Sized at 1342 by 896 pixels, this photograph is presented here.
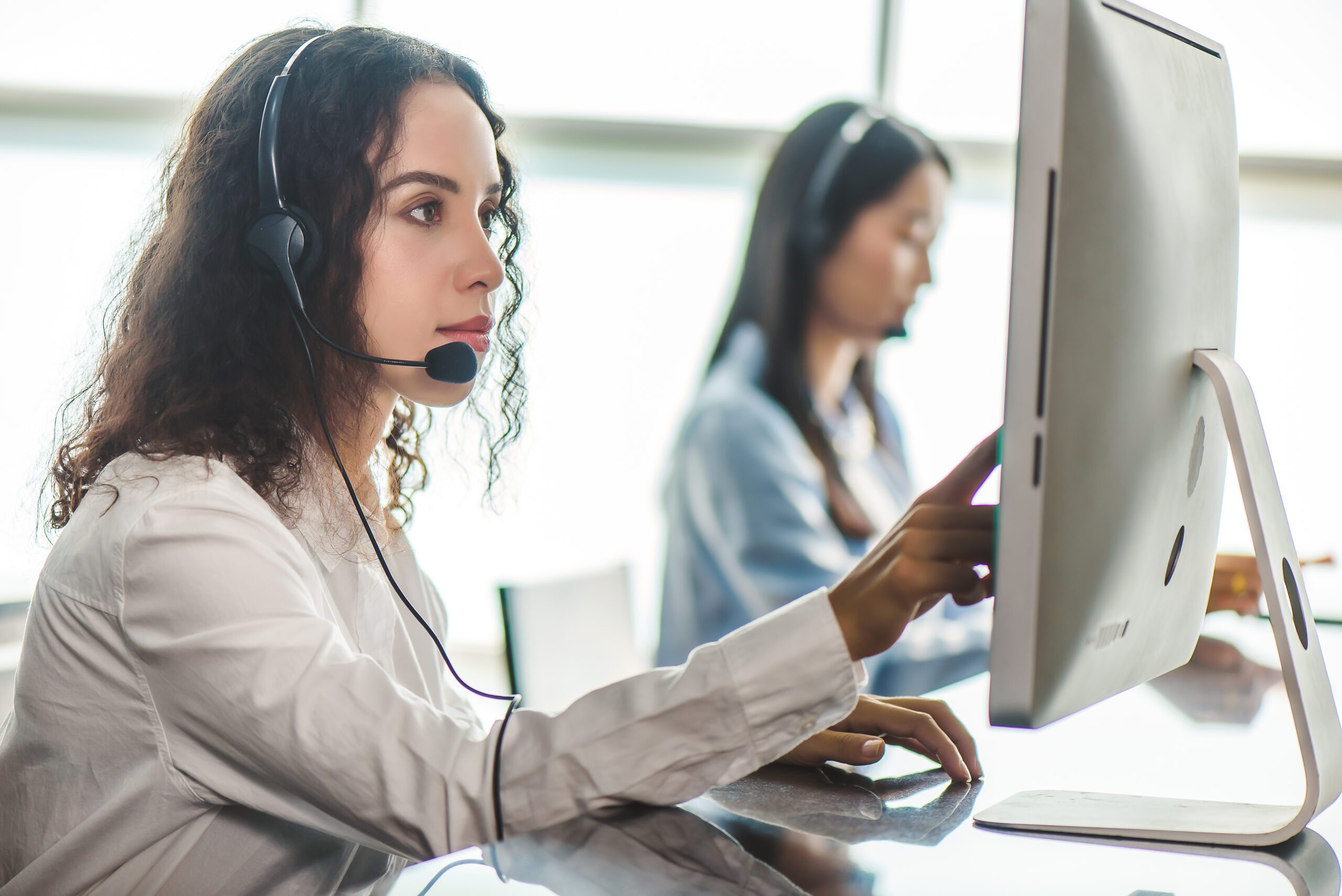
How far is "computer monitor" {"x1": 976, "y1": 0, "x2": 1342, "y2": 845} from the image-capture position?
547mm

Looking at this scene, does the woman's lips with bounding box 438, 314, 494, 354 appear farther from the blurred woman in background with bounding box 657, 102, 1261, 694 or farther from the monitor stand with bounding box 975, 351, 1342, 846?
the blurred woman in background with bounding box 657, 102, 1261, 694

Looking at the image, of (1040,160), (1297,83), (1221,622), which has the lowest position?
(1221,622)

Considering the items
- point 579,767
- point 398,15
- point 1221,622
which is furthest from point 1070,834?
point 398,15

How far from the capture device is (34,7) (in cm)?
273

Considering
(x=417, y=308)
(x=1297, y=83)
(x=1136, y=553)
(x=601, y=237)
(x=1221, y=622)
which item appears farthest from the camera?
(x=601, y=237)

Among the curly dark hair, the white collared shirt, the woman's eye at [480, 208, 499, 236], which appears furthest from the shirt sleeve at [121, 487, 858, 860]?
the woman's eye at [480, 208, 499, 236]

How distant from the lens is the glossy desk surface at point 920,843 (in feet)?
1.97

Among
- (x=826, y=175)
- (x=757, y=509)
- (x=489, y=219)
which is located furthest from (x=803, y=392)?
(x=489, y=219)

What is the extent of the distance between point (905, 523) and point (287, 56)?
661 millimetres

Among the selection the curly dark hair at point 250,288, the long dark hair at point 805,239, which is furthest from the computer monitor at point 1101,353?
the long dark hair at point 805,239

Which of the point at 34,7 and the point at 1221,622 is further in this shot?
the point at 34,7

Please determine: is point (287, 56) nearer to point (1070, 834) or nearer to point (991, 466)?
point (991, 466)

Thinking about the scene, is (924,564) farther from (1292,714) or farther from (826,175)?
(826,175)

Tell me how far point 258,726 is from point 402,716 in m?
0.09
